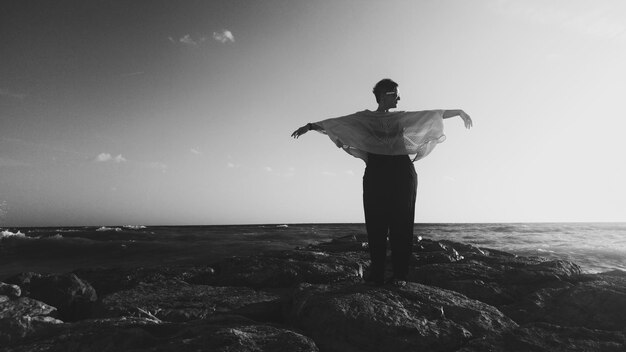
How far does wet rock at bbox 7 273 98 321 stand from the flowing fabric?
4884 millimetres

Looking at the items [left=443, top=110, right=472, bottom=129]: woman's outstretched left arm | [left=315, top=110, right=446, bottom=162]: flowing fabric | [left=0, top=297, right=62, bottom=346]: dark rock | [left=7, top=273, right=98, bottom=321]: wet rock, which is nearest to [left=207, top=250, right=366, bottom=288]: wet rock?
[left=7, top=273, right=98, bottom=321]: wet rock

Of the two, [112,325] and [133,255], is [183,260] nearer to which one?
[133,255]

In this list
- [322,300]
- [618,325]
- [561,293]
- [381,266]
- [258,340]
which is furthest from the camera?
[561,293]

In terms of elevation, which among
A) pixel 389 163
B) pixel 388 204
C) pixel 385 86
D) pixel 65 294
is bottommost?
pixel 65 294

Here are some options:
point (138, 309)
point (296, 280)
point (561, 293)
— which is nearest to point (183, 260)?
point (296, 280)

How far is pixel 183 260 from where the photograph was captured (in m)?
15.7

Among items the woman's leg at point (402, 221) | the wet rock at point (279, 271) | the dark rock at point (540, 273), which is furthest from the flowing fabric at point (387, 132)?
the dark rock at point (540, 273)

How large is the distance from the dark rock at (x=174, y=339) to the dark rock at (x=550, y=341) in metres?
1.64

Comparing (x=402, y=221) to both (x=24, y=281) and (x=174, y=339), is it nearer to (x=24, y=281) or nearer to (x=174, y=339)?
(x=174, y=339)

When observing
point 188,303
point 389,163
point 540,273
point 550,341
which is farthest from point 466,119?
point 188,303

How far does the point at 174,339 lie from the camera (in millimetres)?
2920

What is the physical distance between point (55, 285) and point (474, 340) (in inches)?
270

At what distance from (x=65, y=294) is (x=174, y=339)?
448 cm

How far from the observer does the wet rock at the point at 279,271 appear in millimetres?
6566
